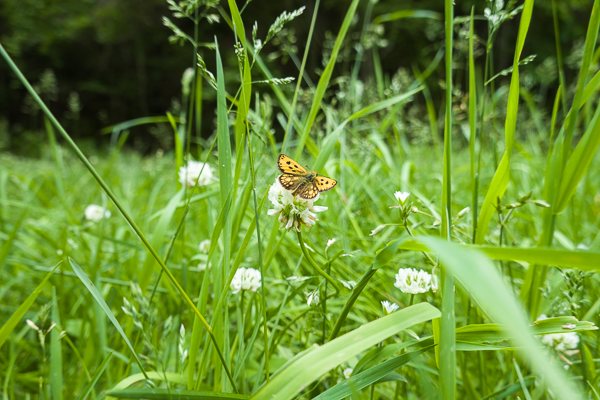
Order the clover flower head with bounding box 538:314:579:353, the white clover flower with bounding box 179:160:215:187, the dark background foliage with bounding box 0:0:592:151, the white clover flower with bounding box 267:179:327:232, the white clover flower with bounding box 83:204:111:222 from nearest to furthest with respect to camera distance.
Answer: the white clover flower with bounding box 267:179:327:232 < the clover flower head with bounding box 538:314:579:353 < the white clover flower with bounding box 179:160:215:187 < the white clover flower with bounding box 83:204:111:222 < the dark background foliage with bounding box 0:0:592:151

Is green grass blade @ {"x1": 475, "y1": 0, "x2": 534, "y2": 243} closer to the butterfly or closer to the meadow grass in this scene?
the meadow grass

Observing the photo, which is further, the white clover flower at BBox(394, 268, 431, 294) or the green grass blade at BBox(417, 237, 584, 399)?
the white clover flower at BBox(394, 268, 431, 294)

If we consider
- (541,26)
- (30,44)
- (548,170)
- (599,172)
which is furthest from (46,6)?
(548,170)

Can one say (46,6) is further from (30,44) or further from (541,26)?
(541,26)

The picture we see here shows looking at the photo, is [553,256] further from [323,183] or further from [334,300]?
[334,300]

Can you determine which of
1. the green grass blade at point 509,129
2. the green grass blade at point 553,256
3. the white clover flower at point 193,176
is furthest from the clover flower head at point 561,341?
the white clover flower at point 193,176

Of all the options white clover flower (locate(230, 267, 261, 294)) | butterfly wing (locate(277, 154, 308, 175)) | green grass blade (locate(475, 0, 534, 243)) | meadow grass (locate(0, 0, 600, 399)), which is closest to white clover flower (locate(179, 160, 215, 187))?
meadow grass (locate(0, 0, 600, 399))

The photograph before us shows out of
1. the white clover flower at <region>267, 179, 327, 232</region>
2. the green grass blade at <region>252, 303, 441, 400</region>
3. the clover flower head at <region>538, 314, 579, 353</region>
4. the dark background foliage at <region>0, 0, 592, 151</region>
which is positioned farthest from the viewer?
the dark background foliage at <region>0, 0, 592, 151</region>
